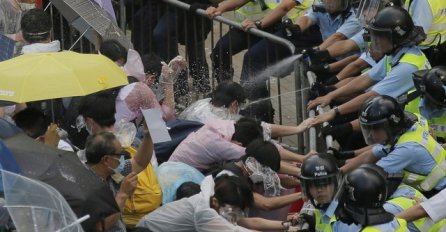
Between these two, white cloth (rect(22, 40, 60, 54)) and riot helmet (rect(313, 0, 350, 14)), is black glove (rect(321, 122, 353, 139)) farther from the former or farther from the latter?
white cloth (rect(22, 40, 60, 54))

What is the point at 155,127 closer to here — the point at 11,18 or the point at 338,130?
the point at 338,130

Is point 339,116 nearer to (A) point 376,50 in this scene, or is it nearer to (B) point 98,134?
(A) point 376,50

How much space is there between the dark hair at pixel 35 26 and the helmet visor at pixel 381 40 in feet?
8.85

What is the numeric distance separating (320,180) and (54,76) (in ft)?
6.72

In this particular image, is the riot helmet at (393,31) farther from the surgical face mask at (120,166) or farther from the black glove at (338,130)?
the surgical face mask at (120,166)

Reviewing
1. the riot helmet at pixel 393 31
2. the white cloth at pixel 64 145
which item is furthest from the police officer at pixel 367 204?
the white cloth at pixel 64 145

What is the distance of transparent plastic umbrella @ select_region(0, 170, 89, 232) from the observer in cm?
755

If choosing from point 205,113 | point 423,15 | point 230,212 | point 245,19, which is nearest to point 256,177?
point 230,212

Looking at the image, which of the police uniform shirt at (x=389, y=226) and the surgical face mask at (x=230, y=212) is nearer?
the police uniform shirt at (x=389, y=226)

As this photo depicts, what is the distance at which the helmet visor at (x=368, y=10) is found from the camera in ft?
38.3

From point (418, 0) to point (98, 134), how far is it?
3.36 metres

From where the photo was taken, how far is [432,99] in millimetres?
9992

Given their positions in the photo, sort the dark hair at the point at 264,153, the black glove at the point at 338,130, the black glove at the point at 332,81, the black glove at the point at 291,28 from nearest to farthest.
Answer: the dark hair at the point at 264,153
the black glove at the point at 338,130
the black glove at the point at 332,81
the black glove at the point at 291,28

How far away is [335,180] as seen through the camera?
8812mm
